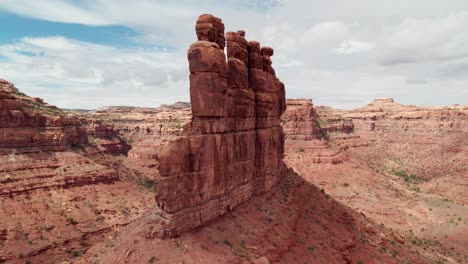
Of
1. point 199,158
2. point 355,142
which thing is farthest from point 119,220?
point 355,142

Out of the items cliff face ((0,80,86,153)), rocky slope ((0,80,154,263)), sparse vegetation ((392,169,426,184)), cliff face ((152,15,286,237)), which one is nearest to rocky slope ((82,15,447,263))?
cliff face ((152,15,286,237))

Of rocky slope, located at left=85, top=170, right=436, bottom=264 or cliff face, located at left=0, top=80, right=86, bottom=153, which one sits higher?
cliff face, located at left=0, top=80, right=86, bottom=153

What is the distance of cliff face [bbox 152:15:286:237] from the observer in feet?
86.4

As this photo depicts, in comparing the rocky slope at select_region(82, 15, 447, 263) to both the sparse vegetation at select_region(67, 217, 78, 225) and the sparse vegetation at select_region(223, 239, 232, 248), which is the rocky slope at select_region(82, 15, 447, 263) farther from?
the sparse vegetation at select_region(67, 217, 78, 225)

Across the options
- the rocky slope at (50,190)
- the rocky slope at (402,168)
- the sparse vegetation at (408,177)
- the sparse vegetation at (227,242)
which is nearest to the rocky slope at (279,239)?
the sparse vegetation at (227,242)

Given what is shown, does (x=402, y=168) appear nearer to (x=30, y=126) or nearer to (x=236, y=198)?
(x=236, y=198)

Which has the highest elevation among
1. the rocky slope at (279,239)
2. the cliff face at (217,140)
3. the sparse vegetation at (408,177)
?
the cliff face at (217,140)

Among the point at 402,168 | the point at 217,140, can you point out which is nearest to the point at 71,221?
the point at 217,140

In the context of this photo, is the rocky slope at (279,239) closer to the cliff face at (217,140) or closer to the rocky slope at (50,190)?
the cliff face at (217,140)

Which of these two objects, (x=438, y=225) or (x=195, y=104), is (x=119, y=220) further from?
(x=438, y=225)

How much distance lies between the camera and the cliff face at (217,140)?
26328 mm

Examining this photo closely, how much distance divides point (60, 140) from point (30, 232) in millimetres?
19135

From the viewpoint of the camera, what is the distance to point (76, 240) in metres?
49.8

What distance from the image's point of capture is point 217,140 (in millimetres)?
30484
